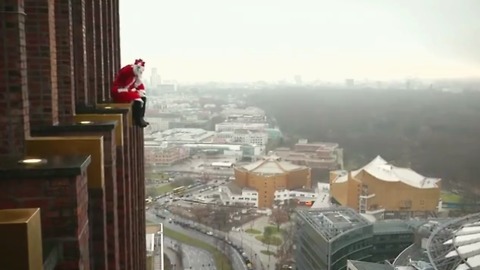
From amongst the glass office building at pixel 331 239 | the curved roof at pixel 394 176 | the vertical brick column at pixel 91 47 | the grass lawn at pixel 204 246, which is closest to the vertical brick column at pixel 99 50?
the vertical brick column at pixel 91 47

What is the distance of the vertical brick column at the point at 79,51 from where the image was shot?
3.82m

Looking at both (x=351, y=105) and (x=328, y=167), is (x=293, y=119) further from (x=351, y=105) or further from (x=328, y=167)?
(x=328, y=167)

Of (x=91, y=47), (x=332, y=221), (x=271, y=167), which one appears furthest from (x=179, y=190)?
(x=91, y=47)

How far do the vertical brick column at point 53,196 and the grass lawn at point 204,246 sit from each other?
17817 millimetres

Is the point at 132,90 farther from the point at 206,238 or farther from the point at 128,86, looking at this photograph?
the point at 206,238

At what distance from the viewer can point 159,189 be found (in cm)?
3120

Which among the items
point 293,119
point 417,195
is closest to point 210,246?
point 417,195

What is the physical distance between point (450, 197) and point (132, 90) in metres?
28.0

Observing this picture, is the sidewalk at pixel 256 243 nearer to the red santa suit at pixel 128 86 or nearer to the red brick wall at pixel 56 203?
the red santa suit at pixel 128 86

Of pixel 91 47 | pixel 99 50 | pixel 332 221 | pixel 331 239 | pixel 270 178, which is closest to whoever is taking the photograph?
pixel 91 47

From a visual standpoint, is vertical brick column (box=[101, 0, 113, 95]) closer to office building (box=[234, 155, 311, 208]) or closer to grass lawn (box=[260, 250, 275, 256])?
grass lawn (box=[260, 250, 275, 256])

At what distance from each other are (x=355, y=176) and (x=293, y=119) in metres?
18.8

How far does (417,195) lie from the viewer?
85.4ft

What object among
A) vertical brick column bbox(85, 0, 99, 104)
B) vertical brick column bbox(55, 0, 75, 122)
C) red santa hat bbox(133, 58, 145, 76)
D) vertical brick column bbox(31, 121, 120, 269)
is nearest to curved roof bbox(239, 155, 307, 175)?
red santa hat bbox(133, 58, 145, 76)
